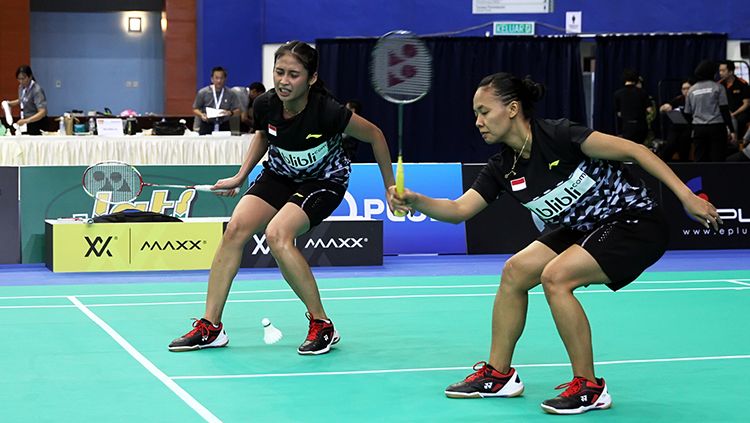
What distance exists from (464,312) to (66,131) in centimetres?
840

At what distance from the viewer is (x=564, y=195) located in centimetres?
498

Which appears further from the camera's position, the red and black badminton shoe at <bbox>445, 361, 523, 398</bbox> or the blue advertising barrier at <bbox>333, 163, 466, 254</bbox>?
the blue advertising barrier at <bbox>333, 163, 466, 254</bbox>

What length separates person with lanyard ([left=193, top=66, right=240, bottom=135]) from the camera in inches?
626

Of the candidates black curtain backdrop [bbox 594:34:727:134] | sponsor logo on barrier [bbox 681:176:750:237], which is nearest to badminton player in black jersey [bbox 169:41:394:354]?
sponsor logo on barrier [bbox 681:176:750:237]

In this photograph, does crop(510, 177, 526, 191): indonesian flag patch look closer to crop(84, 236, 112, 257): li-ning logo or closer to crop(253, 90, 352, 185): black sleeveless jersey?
crop(253, 90, 352, 185): black sleeveless jersey

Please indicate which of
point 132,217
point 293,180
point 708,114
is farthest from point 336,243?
point 708,114

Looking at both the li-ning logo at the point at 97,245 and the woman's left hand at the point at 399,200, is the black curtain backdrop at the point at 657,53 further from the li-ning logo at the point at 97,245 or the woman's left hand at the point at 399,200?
the woman's left hand at the point at 399,200

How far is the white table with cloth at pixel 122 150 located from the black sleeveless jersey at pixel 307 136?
319 inches

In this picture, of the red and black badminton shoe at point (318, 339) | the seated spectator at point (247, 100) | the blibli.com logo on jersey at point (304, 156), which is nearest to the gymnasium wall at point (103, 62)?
the seated spectator at point (247, 100)

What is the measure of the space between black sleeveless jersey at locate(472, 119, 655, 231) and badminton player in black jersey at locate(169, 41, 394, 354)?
1.12 meters

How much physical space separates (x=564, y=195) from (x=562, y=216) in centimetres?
15

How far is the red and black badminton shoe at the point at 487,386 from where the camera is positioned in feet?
16.8

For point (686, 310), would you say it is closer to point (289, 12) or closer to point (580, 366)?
point (580, 366)

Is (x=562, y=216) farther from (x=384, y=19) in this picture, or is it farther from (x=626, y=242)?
(x=384, y=19)
